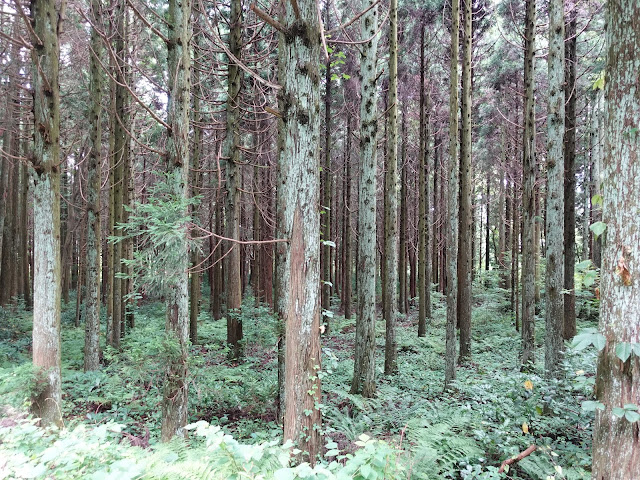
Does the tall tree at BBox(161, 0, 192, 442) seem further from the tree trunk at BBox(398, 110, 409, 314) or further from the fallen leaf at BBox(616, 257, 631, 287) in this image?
the tree trunk at BBox(398, 110, 409, 314)

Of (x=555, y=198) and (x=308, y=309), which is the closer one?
(x=308, y=309)

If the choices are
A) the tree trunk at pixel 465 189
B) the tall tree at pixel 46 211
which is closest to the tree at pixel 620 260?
the tall tree at pixel 46 211

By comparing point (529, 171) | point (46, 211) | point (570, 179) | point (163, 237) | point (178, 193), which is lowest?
point (163, 237)

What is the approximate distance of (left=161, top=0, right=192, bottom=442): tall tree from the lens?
5.07 meters

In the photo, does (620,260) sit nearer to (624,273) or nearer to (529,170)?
(624,273)

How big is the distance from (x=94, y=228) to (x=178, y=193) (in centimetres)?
580

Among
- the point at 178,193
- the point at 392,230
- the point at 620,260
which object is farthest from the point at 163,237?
the point at 392,230

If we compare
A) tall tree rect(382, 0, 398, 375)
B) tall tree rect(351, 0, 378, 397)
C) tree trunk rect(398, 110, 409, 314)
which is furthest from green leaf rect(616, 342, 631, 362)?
tree trunk rect(398, 110, 409, 314)

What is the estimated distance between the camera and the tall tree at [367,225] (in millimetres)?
7312

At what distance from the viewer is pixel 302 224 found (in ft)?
11.5

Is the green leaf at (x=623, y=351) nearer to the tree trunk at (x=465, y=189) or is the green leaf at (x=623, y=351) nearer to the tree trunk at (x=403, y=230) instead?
the tree trunk at (x=465, y=189)

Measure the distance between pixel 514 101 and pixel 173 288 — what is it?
52.3 ft

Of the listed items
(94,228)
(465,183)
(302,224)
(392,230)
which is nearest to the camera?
(302,224)

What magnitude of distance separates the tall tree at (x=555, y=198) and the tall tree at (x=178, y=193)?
6.08m
